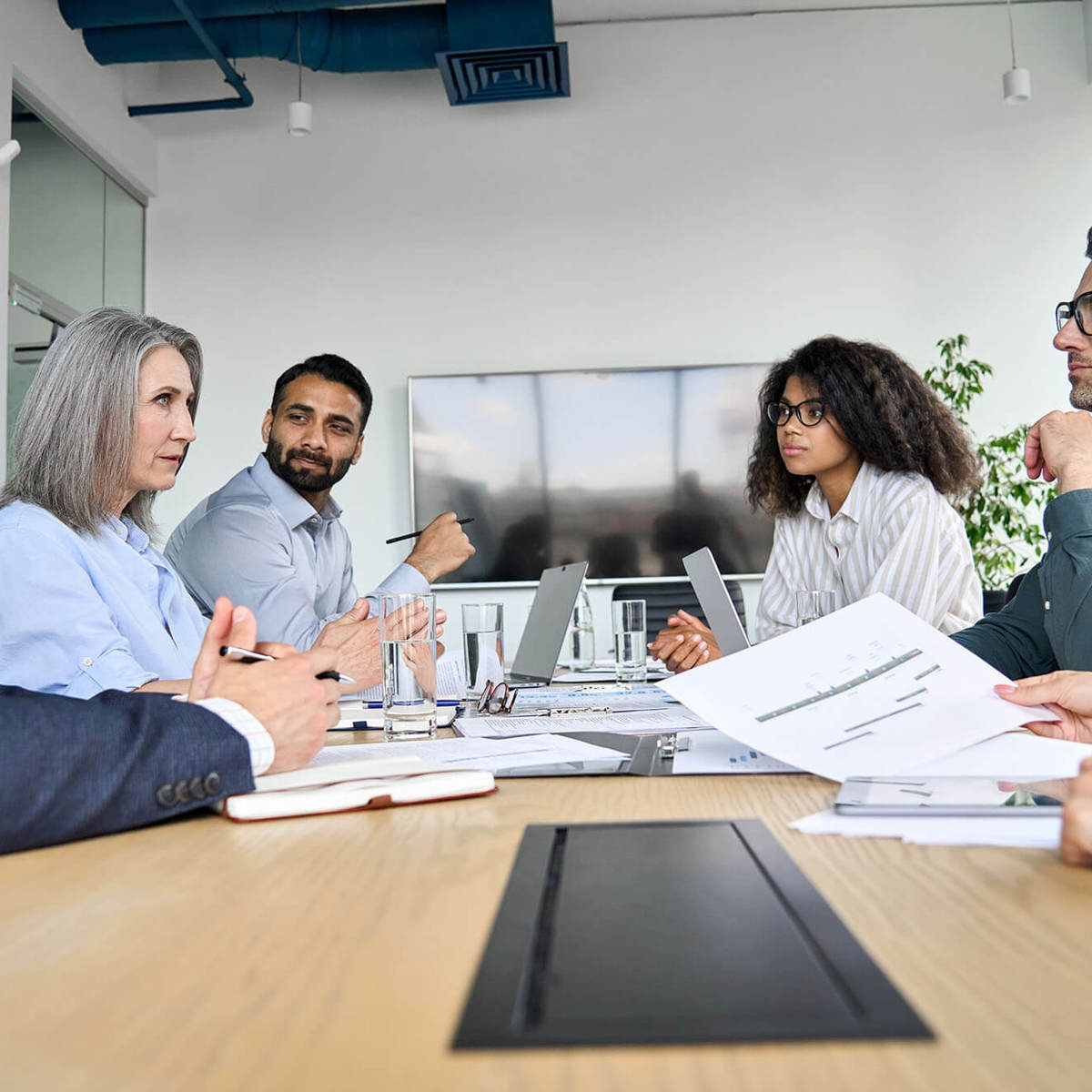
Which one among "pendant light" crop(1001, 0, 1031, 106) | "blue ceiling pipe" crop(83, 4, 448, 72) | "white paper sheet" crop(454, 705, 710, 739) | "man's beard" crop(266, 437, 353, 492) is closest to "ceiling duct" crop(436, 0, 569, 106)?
"blue ceiling pipe" crop(83, 4, 448, 72)

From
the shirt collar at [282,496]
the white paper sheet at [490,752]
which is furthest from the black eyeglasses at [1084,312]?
the shirt collar at [282,496]

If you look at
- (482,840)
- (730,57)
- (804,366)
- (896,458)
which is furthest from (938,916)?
(730,57)

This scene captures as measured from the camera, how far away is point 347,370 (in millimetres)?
2961

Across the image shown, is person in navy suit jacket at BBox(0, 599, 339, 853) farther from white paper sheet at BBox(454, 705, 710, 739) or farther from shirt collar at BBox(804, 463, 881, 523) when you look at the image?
shirt collar at BBox(804, 463, 881, 523)

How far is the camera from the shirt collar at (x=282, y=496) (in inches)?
104

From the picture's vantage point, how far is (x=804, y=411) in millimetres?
2402

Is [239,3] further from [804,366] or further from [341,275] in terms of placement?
[804,366]

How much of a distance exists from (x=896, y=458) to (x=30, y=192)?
131 inches

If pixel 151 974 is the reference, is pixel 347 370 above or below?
above

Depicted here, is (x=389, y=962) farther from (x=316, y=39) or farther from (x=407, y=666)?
(x=316, y=39)

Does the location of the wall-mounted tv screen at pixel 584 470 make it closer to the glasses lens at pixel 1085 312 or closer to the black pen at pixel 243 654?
the glasses lens at pixel 1085 312

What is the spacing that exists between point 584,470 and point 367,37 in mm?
2040

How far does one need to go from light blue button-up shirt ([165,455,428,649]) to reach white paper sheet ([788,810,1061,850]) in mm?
1475

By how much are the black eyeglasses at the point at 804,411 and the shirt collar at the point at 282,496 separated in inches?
46.6
